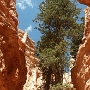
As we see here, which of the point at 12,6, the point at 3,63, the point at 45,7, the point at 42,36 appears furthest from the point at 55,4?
the point at 3,63

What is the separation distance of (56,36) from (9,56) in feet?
19.8

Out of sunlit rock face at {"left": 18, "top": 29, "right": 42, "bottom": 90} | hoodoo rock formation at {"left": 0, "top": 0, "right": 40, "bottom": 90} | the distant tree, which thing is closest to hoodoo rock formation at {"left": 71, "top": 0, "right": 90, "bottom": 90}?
the distant tree

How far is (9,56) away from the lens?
17.0 m

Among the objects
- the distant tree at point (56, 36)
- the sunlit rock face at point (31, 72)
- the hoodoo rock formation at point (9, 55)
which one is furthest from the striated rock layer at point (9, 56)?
the sunlit rock face at point (31, 72)

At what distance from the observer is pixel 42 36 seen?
22.5m

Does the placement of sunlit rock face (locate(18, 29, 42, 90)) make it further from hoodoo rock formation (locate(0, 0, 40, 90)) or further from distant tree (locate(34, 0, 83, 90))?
hoodoo rock formation (locate(0, 0, 40, 90))

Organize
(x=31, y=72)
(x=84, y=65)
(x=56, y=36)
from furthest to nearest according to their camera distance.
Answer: (x=31, y=72)
(x=56, y=36)
(x=84, y=65)

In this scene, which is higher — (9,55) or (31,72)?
(31,72)

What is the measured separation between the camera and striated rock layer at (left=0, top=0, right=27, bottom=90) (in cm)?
1594

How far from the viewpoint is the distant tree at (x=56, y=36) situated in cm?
2012

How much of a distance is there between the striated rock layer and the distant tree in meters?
2.44

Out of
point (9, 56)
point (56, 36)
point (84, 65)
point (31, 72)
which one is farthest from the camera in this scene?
point (31, 72)

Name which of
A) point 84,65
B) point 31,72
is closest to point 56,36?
point 84,65

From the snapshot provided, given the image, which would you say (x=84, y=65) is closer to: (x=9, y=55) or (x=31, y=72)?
(x=9, y=55)
